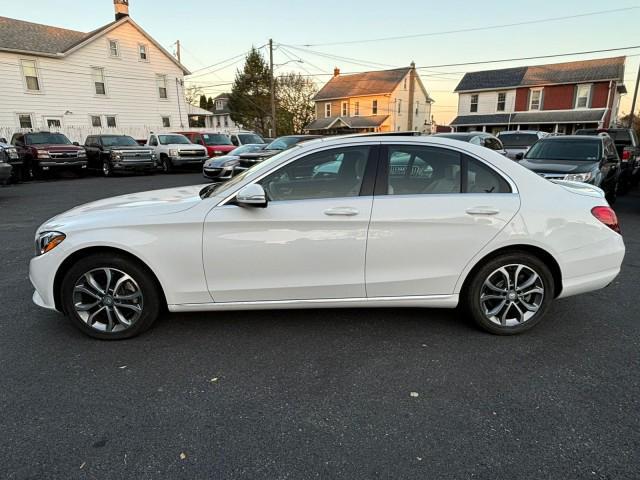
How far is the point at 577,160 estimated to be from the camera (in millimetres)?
9141

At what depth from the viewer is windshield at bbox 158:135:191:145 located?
1953cm

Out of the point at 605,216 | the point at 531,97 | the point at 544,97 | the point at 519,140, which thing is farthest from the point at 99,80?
the point at 544,97

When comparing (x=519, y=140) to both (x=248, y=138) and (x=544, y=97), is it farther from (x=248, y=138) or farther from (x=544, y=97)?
(x=544, y=97)

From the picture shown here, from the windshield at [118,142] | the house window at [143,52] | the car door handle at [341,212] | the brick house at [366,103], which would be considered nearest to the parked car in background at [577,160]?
the car door handle at [341,212]

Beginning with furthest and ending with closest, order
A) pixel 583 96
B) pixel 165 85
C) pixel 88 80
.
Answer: pixel 583 96
pixel 165 85
pixel 88 80

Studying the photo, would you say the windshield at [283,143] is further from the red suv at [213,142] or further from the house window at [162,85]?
the house window at [162,85]

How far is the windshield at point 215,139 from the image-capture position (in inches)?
803

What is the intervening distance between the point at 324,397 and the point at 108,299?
1.94 meters

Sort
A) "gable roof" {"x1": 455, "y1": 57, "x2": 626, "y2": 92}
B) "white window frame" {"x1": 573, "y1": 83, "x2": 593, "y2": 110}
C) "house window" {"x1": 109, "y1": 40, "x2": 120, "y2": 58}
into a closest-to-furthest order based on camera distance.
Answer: "house window" {"x1": 109, "y1": 40, "x2": 120, "y2": 58}, "gable roof" {"x1": 455, "y1": 57, "x2": 626, "y2": 92}, "white window frame" {"x1": 573, "y1": 83, "x2": 593, "y2": 110}

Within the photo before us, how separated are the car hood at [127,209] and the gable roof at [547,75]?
1411 inches

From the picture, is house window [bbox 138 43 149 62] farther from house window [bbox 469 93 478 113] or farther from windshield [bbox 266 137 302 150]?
house window [bbox 469 93 478 113]

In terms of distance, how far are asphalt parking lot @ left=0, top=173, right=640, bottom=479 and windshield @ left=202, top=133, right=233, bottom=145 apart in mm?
17287

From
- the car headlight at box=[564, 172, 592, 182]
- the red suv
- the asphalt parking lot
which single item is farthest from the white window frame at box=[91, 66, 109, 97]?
the car headlight at box=[564, 172, 592, 182]

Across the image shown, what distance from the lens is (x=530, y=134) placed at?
16.7 meters
